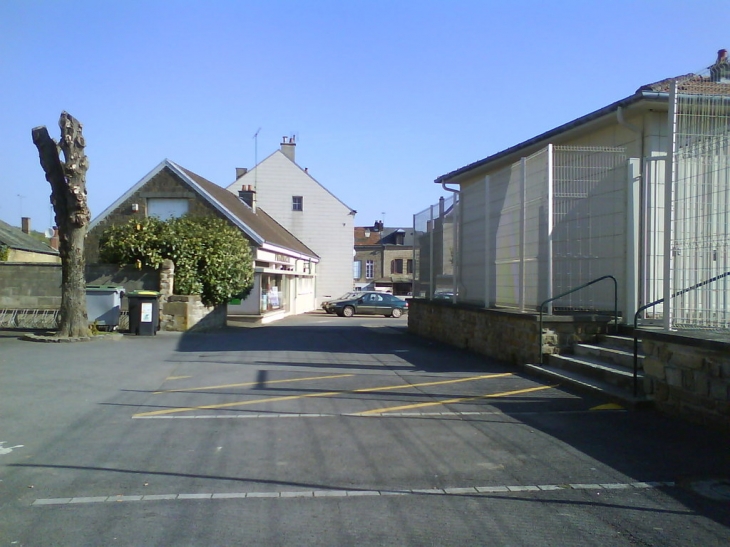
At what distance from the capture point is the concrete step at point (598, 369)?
857cm

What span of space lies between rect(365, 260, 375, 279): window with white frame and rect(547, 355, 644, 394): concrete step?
50.7m

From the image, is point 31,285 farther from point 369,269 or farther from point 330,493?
point 369,269

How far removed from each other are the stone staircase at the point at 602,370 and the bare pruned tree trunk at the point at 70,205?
11489 millimetres

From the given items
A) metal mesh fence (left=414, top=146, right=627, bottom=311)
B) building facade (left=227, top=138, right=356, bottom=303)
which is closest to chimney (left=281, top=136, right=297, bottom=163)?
building facade (left=227, top=138, right=356, bottom=303)

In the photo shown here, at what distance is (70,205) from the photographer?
16.7 meters

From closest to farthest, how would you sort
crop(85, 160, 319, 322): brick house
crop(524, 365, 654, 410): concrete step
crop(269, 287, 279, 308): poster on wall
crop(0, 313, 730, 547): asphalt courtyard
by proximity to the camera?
crop(0, 313, 730, 547): asphalt courtyard < crop(524, 365, 654, 410): concrete step < crop(85, 160, 319, 322): brick house < crop(269, 287, 279, 308): poster on wall

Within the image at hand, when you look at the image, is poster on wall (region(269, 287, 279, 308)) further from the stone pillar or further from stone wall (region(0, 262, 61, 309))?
stone wall (region(0, 262, 61, 309))

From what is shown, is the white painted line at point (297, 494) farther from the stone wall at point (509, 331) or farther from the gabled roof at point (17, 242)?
the gabled roof at point (17, 242)

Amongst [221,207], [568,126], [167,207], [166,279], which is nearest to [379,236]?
Result: [167,207]

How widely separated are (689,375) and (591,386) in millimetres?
1759

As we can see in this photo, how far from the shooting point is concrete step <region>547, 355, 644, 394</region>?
857 centimetres

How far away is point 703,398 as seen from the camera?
698cm

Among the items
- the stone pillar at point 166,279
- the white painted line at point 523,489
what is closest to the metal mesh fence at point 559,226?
the white painted line at point 523,489

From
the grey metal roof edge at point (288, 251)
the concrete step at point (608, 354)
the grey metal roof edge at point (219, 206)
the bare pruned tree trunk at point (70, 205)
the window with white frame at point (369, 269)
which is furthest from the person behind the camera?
the window with white frame at point (369, 269)
